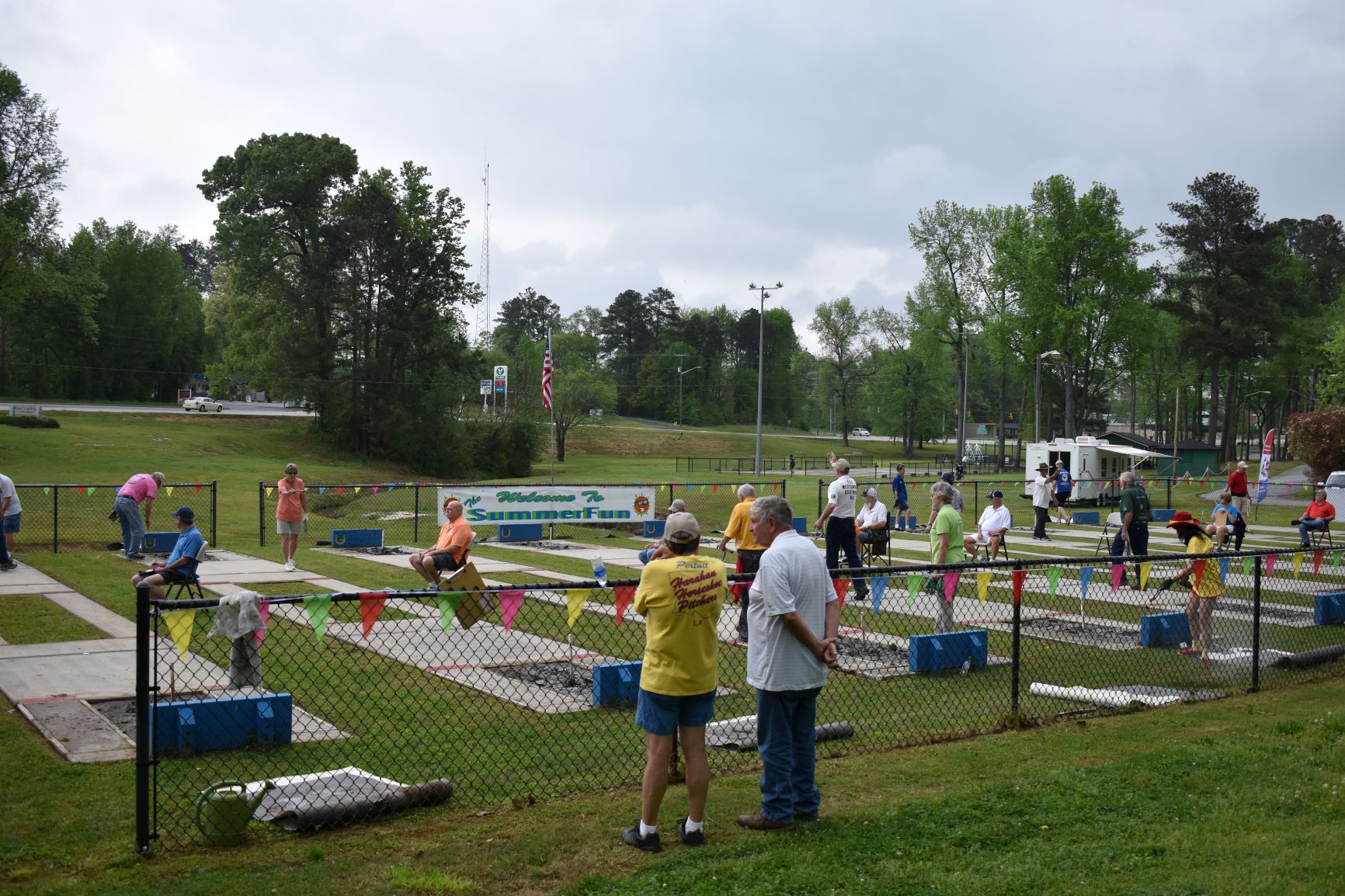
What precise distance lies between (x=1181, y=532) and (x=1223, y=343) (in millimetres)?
59349

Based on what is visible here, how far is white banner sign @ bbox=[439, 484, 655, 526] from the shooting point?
21938 mm

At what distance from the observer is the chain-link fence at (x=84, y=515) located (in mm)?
19547

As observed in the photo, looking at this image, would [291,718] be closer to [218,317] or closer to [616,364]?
[218,317]

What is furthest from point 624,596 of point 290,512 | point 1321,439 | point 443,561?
point 1321,439

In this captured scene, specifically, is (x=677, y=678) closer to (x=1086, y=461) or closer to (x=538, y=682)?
(x=538, y=682)

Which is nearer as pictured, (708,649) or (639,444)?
(708,649)

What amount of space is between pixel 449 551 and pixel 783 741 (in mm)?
8087

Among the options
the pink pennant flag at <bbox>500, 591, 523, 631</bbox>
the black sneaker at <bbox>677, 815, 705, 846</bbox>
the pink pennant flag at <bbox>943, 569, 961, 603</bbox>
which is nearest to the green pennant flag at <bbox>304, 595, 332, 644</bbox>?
the pink pennant flag at <bbox>500, 591, 523, 631</bbox>

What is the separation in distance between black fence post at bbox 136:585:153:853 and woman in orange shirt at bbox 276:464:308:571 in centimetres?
1200

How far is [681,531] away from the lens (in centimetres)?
536

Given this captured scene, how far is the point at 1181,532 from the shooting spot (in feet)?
35.9

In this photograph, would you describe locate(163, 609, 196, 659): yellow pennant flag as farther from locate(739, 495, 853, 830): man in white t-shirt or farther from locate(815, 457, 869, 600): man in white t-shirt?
locate(815, 457, 869, 600): man in white t-shirt

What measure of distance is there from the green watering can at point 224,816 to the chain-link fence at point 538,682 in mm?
10

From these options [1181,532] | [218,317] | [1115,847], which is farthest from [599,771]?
[218,317]
